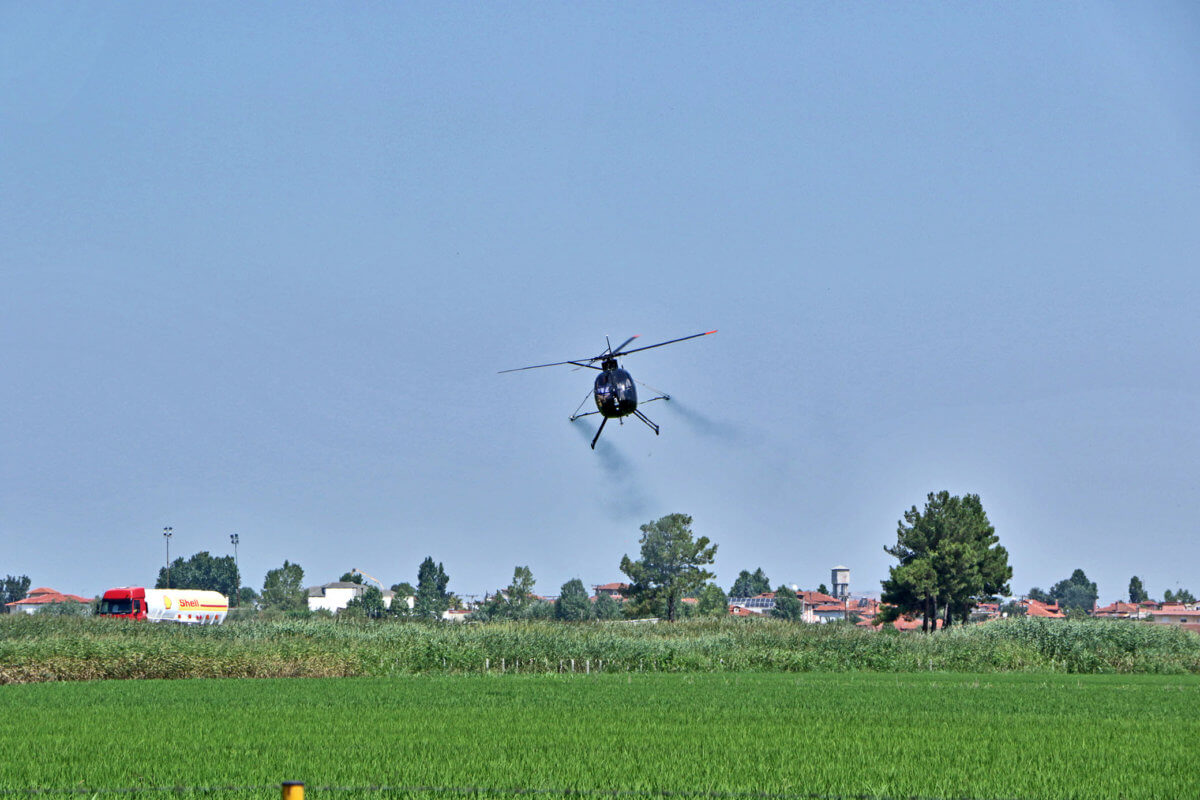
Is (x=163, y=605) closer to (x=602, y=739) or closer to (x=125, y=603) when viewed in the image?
(x=125, y=603)

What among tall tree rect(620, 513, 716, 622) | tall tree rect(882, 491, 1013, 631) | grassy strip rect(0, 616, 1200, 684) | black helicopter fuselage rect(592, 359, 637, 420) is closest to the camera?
black helicopter fuselage rect(592, 359, 637, 420)

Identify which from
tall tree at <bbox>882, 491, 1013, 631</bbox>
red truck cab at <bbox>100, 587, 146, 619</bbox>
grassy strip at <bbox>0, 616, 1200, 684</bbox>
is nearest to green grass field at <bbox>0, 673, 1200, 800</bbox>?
grassy strip at <bbox>0, 616, 1200, 684</bbox>

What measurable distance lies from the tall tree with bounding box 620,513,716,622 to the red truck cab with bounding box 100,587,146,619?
69.9 m

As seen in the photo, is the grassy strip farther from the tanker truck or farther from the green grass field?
the tanker truck

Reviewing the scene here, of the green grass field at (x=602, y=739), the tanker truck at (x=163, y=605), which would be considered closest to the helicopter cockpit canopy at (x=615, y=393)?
the green grass field at (x=602, y=739)

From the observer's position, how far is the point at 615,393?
41.2 metres

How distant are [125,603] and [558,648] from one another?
39.0 metres

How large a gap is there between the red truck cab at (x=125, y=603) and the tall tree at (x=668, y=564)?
229 ft

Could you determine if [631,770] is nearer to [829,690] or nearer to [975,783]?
[975,783]

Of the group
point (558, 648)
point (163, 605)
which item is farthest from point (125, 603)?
point (558, 648)

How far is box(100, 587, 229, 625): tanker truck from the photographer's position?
94.1 metres

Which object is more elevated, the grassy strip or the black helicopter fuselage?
the black helicopter fuselage

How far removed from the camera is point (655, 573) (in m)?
158

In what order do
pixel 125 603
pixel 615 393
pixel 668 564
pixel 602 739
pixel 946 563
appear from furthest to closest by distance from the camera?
pixel 668 564, pixel 946 563, pixel 125 603, pixel 615 393, pixel 602 739
